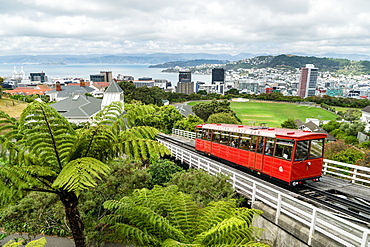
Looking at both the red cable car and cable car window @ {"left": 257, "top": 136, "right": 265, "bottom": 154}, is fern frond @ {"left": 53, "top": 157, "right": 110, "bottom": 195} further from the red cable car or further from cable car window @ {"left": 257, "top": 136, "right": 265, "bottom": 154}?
cable car window @ {"left": 257, "top": 136, "right": 265, "bottom": 154}

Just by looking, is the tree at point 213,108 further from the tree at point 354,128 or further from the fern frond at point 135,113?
the fern frond at point 135,113

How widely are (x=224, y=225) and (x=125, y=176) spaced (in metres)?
6.11

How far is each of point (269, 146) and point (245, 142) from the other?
167 cm

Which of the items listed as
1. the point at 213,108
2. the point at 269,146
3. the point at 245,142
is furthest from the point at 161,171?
the point at 213,108

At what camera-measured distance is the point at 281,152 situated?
388 inches

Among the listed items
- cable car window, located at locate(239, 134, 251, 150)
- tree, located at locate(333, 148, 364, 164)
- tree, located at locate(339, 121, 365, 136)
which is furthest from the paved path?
cable car window, located at locate(239, 134, 251, 150)

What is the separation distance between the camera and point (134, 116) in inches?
260

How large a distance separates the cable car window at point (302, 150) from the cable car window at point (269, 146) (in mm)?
1068

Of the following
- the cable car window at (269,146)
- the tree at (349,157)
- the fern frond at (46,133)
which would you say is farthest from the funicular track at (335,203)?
the tree at (349,157)

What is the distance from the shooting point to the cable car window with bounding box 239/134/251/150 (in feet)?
38.5

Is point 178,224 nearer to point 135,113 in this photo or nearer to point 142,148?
point 142,148

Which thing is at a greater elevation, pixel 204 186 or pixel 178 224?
pixel 178 224

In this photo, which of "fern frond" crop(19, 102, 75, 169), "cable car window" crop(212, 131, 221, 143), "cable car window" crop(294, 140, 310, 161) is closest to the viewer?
"fern frond" crop(19, 102, 75, 169)

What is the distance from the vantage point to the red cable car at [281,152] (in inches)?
370
